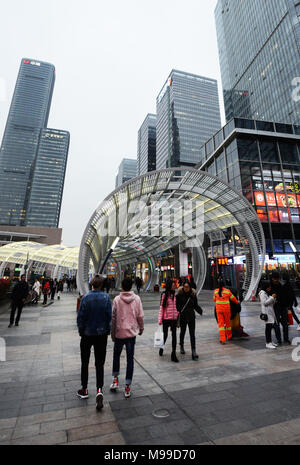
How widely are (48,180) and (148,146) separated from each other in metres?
80.4

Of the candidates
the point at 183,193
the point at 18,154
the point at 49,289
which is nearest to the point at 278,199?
the point at 183,193

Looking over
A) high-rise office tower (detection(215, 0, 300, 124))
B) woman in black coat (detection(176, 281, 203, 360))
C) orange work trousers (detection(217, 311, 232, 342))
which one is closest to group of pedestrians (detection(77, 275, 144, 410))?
woman in black coat (detection(176, 281, 203, 360))

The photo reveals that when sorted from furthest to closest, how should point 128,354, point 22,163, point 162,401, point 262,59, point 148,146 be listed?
1. point 22,163
2. point 148,146
3. point 262,59
4. point 128,354
5. point 162,401

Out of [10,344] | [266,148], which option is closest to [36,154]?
[266,148]

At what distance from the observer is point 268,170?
91.3 ft

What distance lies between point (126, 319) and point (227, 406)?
1.76 m

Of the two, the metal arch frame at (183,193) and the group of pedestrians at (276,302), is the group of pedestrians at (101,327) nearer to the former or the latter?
the group of pedestrians at (276,302)

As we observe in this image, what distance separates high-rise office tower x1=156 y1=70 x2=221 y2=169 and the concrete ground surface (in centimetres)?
11359

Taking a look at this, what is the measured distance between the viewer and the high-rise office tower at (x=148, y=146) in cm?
14888

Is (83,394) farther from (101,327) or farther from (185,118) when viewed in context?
(185,118)

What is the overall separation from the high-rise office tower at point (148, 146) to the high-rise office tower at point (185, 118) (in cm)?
1629

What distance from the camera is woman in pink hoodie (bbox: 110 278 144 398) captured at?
3.51 metres

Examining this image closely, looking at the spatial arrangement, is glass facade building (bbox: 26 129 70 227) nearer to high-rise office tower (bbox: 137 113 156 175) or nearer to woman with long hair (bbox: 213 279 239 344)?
high-rise office tower (bbox: 137 113 156 175)

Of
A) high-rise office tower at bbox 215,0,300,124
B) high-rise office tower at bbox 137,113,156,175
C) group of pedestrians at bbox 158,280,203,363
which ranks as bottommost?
group of pedestrians at bbox 158,280,203,363
